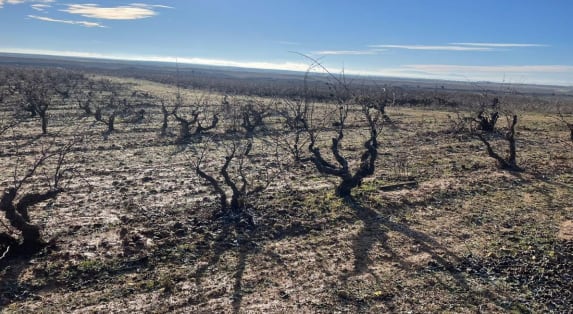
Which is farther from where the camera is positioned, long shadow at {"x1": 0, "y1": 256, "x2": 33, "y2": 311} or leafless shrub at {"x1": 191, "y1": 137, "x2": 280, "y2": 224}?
leafless shrub at {"x1": 191, "y1": 137, "x2": 280, "y2": 224}

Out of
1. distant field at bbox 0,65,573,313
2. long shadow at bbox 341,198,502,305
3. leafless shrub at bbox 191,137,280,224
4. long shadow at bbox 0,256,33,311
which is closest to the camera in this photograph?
long shadow at bbox 0,256,33,311

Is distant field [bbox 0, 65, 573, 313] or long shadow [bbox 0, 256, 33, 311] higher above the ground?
distant field [bbox 0, 65, 573, 313]

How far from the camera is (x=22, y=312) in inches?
214

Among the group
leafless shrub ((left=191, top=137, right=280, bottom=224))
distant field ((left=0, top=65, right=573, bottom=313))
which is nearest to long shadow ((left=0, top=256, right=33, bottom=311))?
distant field ((left=0, top=65, right=573, bottom=313))

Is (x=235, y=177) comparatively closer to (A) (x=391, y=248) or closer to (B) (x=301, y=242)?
(B) (x=301, y=242)

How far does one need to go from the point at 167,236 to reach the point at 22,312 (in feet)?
8.76

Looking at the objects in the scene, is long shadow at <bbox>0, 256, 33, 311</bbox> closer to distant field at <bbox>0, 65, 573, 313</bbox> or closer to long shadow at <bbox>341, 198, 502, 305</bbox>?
distant field at <bbox>0, 65, 573, 313</bbox>

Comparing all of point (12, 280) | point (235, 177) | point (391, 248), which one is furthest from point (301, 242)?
point (235, 177)

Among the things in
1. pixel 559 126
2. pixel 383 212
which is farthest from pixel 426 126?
pixel 383 212

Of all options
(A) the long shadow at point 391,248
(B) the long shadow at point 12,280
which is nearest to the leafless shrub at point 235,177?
(A) the long shadow at point 391,248

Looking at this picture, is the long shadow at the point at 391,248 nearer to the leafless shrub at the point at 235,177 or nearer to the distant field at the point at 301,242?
the distant field at the point at 301,242

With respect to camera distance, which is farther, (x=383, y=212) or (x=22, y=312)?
(x=383, y=212)

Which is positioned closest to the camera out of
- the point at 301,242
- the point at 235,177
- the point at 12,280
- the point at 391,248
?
the point at 12,280

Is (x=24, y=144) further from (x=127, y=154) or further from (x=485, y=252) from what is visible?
(x=485, y=252)
